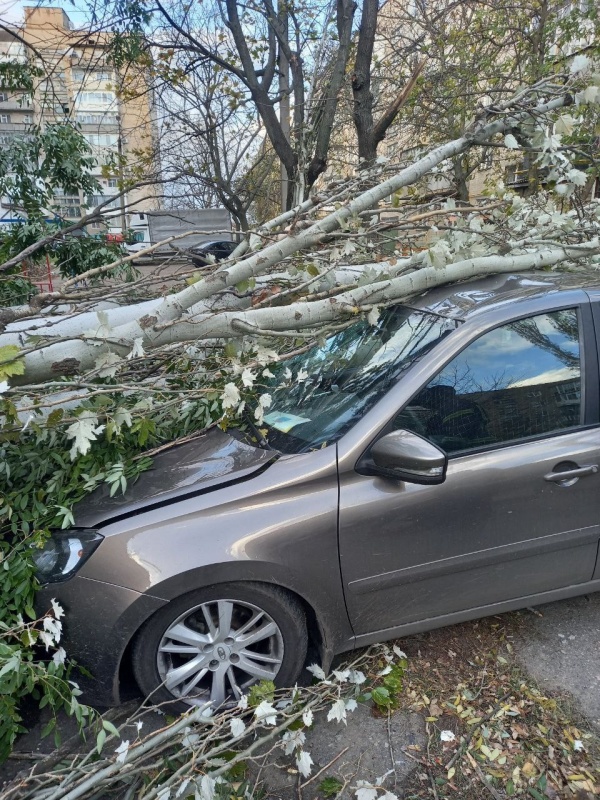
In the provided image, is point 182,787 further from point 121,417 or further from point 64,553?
point 121,417

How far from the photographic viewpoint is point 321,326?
2.90 metres

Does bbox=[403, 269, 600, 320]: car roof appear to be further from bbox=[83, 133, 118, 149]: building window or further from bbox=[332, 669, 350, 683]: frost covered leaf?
bbox=[83, 133, 118, 149]: building window

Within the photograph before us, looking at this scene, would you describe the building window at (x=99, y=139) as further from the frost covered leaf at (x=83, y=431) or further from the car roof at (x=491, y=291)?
the car roof at (x=491, y=291)

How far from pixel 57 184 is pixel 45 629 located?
6158 mm

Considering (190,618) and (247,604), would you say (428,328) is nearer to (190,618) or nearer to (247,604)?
(247,604)

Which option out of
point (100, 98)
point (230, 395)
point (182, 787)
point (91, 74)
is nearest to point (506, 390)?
point (230, 395)

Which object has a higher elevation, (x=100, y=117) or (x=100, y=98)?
(x=100, y=98)

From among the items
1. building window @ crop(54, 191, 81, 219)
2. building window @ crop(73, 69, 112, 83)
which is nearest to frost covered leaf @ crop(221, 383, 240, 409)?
building window @ crop(54, 191, 81, 219)

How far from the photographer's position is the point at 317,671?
7.61 feet

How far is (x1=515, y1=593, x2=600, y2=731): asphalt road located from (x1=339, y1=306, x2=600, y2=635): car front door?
1.05 ft

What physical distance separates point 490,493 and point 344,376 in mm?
829

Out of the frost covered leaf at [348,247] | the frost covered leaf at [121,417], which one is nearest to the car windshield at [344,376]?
the frost covered leaf at [348,247]

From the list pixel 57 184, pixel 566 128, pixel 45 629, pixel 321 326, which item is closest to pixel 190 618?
pixel 45 629

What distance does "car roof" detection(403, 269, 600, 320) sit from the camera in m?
2.48
